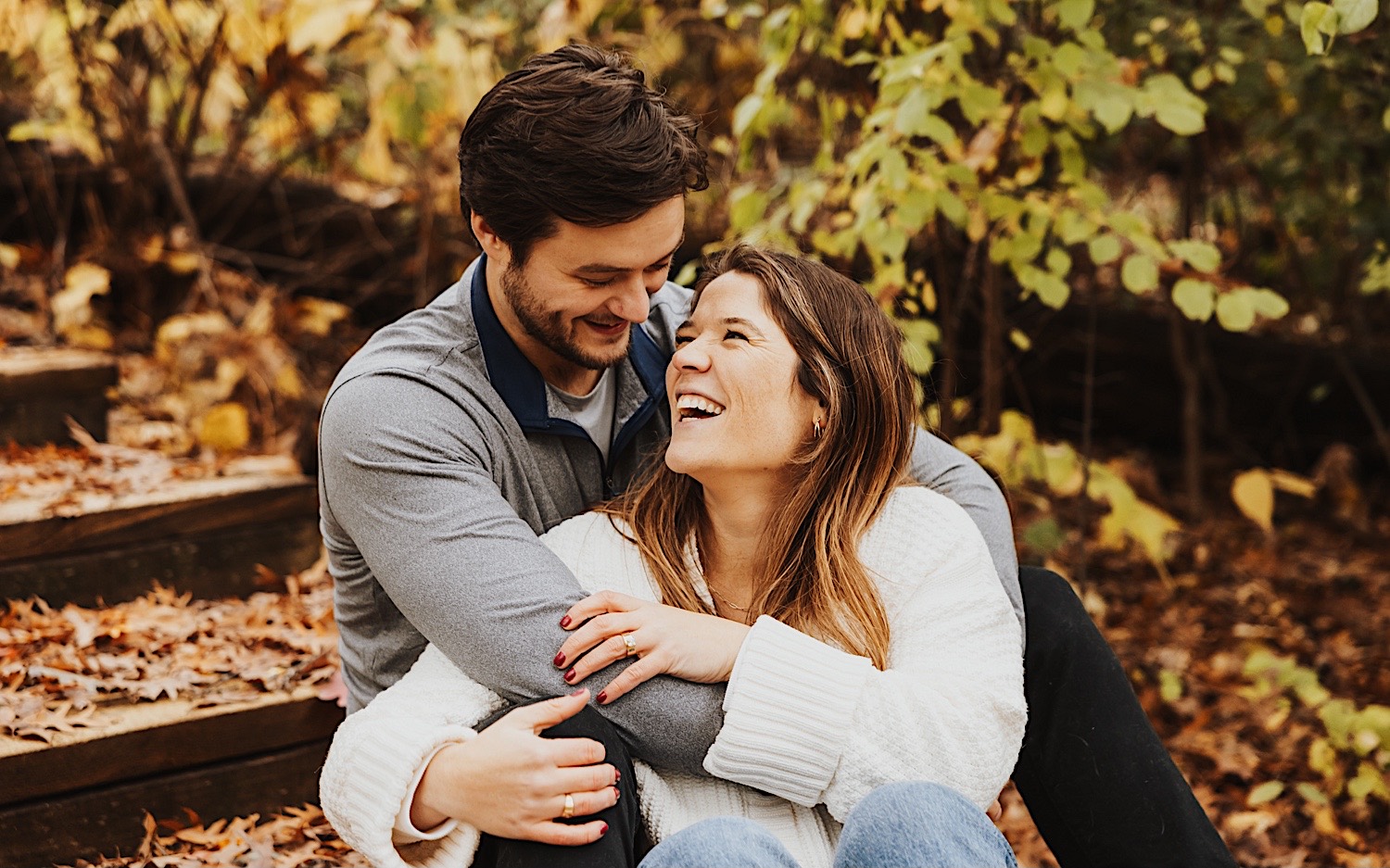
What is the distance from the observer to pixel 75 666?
112 inches

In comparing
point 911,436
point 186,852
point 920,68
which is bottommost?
point 186,852

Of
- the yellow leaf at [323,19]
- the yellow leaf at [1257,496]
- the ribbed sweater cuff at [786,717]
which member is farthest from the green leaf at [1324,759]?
the yellow leaf at [323,19]

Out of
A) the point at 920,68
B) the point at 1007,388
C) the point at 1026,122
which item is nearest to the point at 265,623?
the point at 920,68

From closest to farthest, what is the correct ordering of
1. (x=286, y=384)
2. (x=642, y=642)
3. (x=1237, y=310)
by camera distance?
(x=642, y=642)
(x=1237, y=310)
(x=286, y=384)

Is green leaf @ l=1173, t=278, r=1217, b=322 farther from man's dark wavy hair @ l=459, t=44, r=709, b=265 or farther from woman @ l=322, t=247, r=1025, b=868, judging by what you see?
man's dark wavy hair @ l=459, t=44, r=709, b=265

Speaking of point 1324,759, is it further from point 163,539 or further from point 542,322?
point 163,539

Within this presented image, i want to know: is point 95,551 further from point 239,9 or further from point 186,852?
point 239,9

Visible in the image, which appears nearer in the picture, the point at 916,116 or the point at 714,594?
the point at 714,594

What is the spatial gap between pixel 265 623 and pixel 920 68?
2078mm

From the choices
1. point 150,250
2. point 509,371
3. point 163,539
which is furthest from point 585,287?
point 150,250

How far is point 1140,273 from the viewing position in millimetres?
3008

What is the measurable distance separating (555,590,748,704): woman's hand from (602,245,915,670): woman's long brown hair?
0.79 ft

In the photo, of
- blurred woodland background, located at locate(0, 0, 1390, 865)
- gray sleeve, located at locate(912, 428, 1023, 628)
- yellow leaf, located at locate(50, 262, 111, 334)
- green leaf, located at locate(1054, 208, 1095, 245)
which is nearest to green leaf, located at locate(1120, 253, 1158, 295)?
blurred woodland background, located at locate(0, 0, 1390, 865)

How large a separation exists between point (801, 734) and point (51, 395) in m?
3.00
